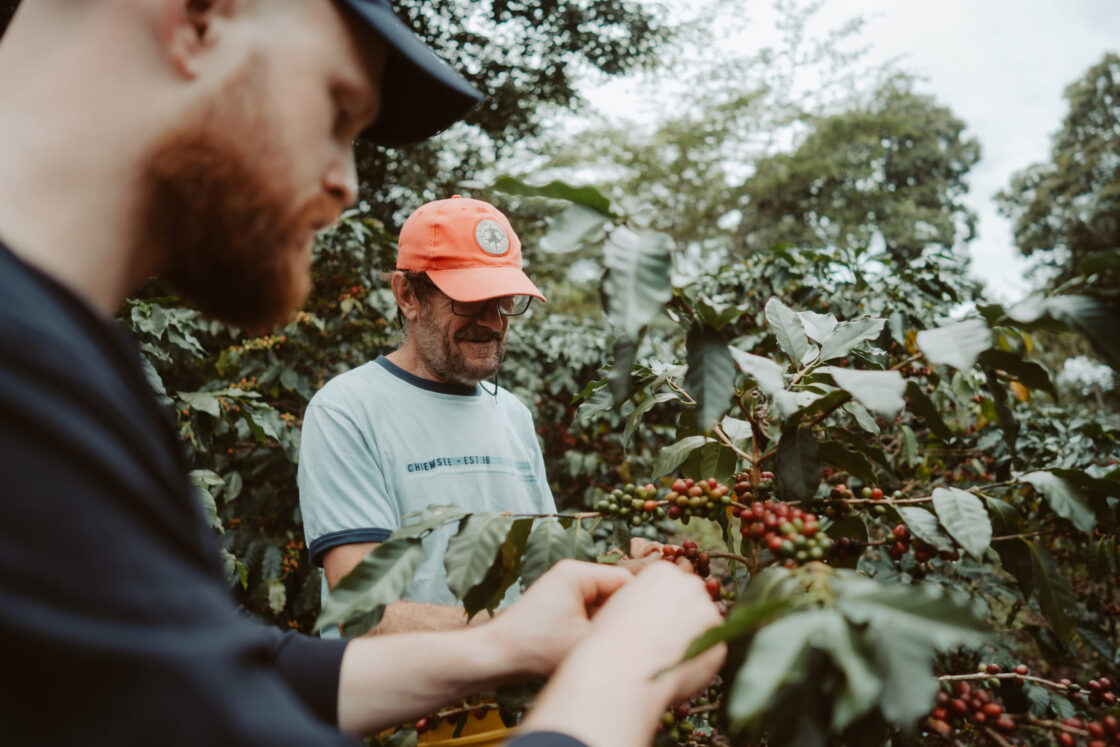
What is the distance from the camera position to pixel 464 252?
7.43 feet

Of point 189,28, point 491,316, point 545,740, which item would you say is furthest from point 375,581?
point 491,316

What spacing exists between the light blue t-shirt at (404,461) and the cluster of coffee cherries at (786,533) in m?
1.05

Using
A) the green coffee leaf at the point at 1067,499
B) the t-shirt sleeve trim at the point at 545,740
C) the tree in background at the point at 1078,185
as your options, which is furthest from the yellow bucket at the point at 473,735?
the tree in background at the point at 1078,185

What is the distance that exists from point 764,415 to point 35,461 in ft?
4.07

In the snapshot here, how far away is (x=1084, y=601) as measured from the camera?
353 centimetres

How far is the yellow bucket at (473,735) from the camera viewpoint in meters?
1.36

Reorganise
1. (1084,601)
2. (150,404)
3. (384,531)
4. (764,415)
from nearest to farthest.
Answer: (150,404) → (764,415) → (384,531) → (1084,601)

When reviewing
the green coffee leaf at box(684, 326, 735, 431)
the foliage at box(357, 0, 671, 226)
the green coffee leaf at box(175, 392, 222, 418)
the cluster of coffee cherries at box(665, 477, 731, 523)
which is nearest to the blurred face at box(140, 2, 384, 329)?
the green coffee leaf at box(684, 326, 735, 431)

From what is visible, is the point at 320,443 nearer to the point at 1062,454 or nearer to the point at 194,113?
the point at 194,113

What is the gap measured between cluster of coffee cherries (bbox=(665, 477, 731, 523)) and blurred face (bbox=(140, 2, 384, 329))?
2.56 feet

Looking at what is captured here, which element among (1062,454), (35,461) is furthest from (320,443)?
(1062,454)

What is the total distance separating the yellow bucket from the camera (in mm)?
1355

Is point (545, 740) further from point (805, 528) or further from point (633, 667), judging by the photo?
point (805, 528)

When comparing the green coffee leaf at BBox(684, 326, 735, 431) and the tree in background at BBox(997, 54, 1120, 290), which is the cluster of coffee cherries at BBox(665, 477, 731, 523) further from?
the tree in background at BBox(997, 54, 1120, 290)
